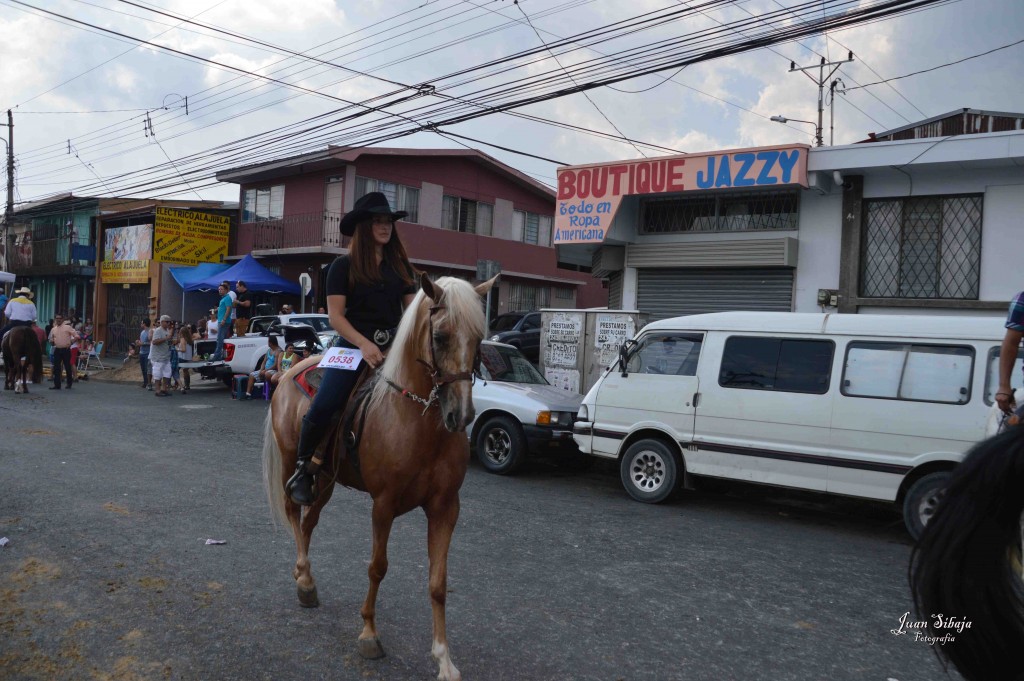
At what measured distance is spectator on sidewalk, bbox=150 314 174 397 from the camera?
58.1 ft

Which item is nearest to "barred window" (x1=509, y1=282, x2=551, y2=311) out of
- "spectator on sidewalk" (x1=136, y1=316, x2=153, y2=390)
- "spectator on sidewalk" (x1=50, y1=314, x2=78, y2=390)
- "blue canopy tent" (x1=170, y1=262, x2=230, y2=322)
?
"blue canopy tent" (x1=170, y1=262, x2=230, y2=322)

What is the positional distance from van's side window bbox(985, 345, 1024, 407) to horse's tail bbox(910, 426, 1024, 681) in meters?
6.47

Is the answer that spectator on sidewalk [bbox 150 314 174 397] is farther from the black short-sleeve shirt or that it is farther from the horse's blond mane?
the horse's blond mane

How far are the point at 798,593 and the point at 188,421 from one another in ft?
36.3

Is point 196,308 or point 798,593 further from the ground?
point 196,308

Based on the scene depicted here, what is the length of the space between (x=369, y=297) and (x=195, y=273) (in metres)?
26.6

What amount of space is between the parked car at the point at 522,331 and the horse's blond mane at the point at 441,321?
15.9 m

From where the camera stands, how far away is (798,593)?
18.4 ft

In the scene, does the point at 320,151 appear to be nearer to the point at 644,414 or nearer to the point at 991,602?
the point at 644,414

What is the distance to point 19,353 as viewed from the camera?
16.6 metres

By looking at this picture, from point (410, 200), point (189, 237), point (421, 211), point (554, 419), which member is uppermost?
point (410, 200)

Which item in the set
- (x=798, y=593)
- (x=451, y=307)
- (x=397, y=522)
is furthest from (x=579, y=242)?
(x=451, y=307)

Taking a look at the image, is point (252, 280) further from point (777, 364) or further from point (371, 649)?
point (371, 649)

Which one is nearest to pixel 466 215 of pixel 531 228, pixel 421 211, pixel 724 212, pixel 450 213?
pixel 450 213
